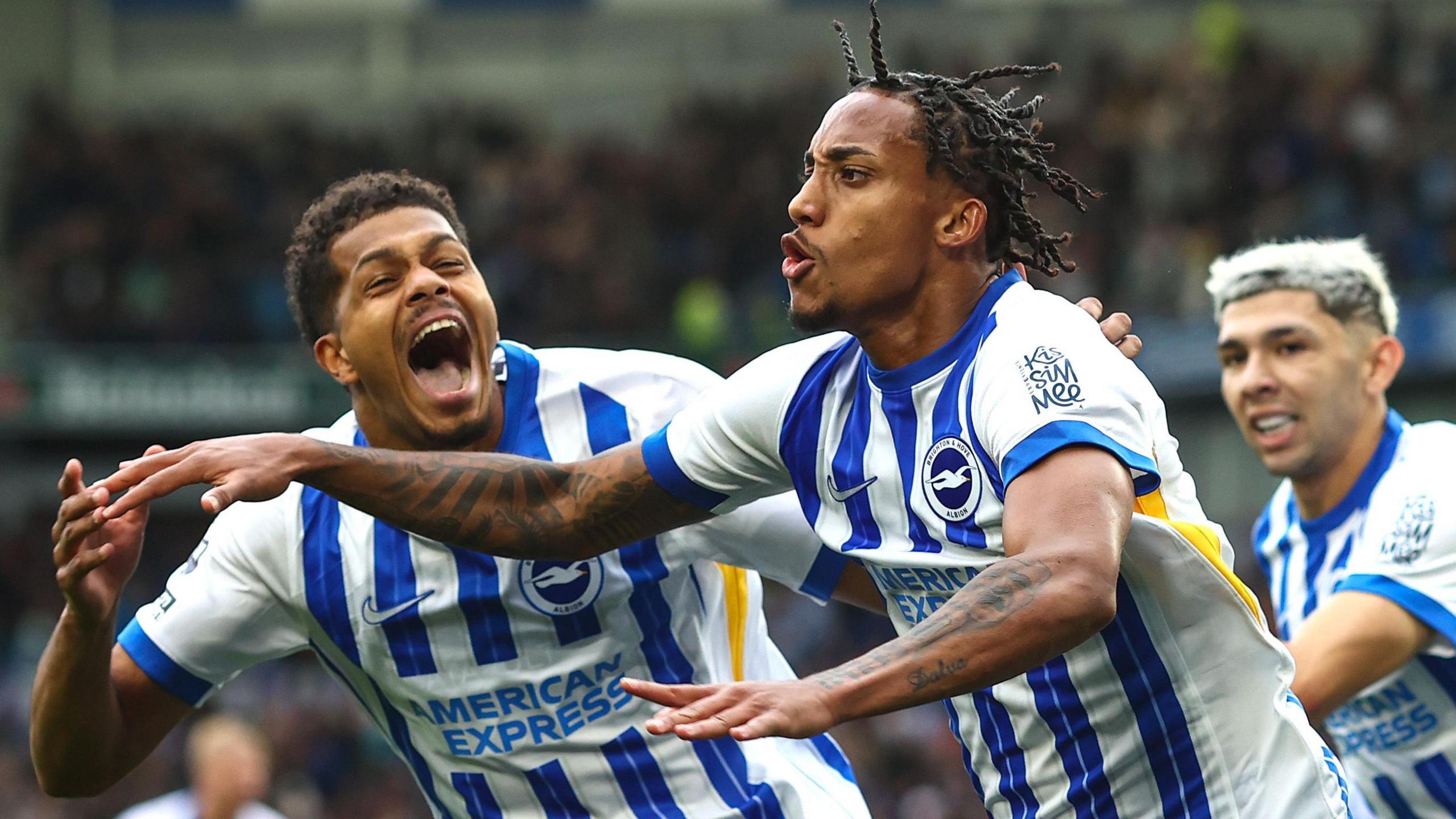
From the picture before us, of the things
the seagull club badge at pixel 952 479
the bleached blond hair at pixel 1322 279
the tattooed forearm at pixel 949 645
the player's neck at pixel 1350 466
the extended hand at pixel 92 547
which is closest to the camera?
the tattooed forearm at pixel 949 645

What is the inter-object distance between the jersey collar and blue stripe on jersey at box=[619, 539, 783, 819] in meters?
0.92

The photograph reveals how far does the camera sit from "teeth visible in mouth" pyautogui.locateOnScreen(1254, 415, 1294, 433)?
499 centimetres

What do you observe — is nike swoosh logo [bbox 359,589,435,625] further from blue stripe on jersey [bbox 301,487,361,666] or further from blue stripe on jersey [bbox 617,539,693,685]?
blue stripe on jersey [bbox 617,539,693,685]

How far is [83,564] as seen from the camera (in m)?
3.68

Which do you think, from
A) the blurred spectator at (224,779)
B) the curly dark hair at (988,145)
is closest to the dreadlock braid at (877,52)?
the curly dark hair at (988,145)

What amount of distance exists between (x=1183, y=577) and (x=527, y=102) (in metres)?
19.1

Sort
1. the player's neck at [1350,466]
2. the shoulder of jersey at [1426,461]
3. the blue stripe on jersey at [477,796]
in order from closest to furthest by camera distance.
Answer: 1. the blue stripe on jersey at [477,796]
2. the shoulder of jersey at [1426,461]
3. the player's neck at [1350,466]

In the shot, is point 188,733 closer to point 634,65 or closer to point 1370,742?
point 634,65

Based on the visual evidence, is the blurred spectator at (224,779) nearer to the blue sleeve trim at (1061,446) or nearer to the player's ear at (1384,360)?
the player's ear at (1384,360)

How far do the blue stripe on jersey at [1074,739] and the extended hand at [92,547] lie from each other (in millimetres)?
1872

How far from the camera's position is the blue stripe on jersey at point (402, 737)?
425cm

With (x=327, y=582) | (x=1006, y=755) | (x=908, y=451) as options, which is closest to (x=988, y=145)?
(x=908, y=451)

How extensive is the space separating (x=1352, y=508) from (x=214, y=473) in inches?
128

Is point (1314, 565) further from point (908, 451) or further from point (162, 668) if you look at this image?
point (162, 668)
